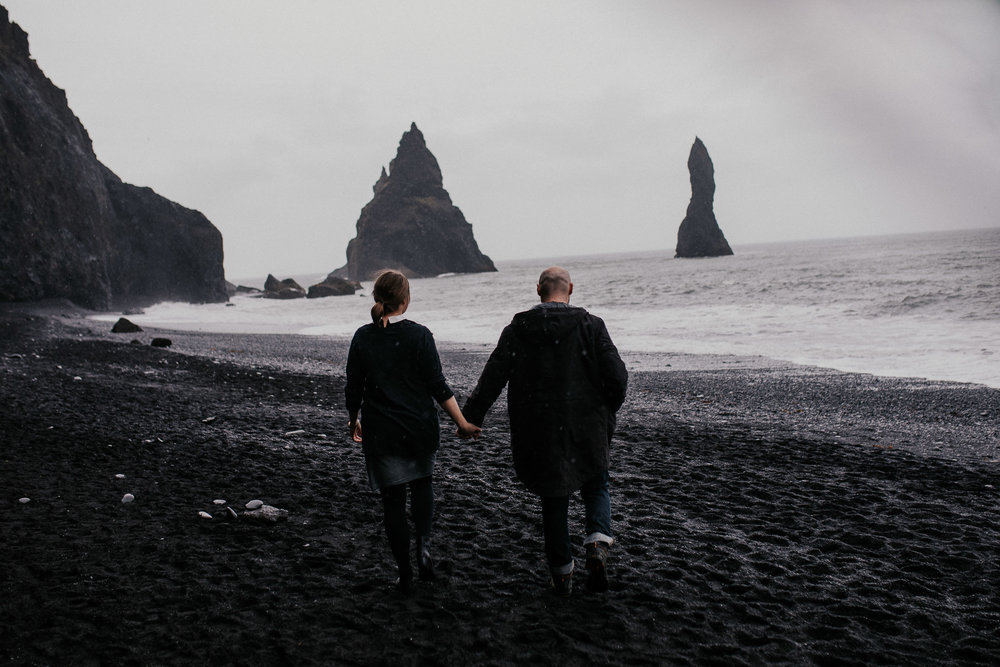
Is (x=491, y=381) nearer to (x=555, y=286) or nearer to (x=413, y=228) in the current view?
(x=555, y=286)

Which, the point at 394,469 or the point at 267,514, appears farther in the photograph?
the point at 267,514

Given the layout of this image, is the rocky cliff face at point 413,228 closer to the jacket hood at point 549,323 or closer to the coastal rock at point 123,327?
the coastal rock at point 123,327

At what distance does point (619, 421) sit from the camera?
29.4ft

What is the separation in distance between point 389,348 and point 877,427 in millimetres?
7653

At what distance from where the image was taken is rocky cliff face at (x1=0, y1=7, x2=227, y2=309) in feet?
119

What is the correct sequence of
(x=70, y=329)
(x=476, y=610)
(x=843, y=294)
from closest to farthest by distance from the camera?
(x=476, y=610) < (x=70, y=329) < (x=843, y=294)

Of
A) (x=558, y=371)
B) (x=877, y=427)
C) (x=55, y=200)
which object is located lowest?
(x=877, y=427)

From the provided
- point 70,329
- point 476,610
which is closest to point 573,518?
point 476,610

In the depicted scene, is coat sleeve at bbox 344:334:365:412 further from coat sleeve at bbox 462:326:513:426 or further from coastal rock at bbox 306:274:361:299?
coastal rock at bbox 306:274:361:299

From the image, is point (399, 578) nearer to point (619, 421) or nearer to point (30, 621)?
point (30, 621)

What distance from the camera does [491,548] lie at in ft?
14.4

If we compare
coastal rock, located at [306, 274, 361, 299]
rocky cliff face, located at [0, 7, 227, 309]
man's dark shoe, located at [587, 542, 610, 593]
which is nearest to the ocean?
rocky cliff face, located at [0, 7, 227, 309]

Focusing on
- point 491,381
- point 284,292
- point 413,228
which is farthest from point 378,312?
point 413,228

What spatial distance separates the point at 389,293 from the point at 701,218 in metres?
160
